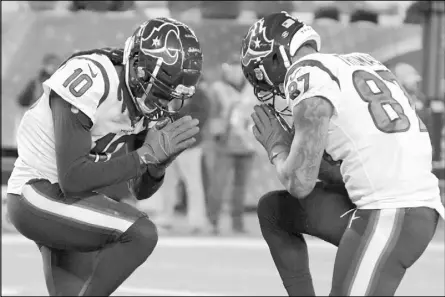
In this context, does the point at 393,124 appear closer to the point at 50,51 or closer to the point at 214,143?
the point at 214,143

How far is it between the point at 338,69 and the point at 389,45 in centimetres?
Result: 735

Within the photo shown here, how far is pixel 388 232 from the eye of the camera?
3600 millimetres

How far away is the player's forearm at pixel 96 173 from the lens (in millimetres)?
3811

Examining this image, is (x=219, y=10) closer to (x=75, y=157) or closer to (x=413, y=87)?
(x=413, y=87)

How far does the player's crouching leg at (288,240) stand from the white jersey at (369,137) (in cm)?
45

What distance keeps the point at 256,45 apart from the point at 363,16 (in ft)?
23.5

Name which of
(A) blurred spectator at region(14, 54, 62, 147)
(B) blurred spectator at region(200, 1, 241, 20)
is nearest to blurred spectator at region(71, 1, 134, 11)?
(B) blurred spectator at region(200, 1, 241, 20)

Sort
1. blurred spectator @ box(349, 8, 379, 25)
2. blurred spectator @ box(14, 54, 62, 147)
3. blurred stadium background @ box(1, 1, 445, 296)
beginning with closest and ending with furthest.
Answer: blurred spectator @ box(14, 54, 62, 147) → blurred stadium background @ box(1, 1, 445, 296) → blurred spectator @ box(349, 8, 379, 25)

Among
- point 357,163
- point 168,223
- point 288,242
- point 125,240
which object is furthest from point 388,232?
point 168,223

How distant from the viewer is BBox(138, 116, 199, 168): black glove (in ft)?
13.2

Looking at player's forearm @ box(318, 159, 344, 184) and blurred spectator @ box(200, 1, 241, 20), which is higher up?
player's forearm @ box(318, 159, 344, 184)

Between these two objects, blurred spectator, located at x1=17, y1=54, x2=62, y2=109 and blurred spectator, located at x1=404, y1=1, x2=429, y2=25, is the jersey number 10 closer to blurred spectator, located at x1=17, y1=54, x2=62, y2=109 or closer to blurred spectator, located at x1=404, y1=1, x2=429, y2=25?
blurred spectator, located at x1=17, y1=54, x2=62, y2=109

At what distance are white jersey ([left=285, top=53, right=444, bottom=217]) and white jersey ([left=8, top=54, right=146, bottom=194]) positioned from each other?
0.78m

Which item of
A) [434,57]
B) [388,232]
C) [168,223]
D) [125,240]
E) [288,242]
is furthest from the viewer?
[434,57]
